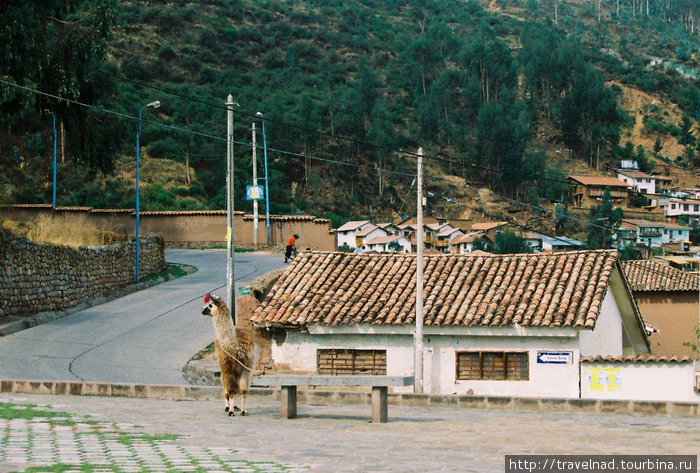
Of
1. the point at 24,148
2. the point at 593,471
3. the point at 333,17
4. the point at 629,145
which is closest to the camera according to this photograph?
the point at 593,471

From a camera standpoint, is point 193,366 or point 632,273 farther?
point 632,273

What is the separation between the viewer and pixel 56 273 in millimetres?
28922

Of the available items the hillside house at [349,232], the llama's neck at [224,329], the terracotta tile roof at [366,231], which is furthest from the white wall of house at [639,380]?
the hillside house at [349,232]

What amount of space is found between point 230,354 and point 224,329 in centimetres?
37

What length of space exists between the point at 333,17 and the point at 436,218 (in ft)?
229

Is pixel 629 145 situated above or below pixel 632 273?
above

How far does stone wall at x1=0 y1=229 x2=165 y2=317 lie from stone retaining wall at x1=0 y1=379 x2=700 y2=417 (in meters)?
11.9

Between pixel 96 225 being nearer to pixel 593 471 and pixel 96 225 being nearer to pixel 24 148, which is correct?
pixel 24 148

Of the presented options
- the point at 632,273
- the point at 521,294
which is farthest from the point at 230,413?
the point at 632,273

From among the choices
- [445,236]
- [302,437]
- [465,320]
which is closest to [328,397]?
[302,437]

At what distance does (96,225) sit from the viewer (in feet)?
152

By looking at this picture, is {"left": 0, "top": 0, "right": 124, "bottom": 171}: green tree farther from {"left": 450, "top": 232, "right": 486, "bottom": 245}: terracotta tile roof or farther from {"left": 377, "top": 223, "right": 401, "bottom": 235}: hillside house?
{"left": 450, "top": 232, "right": 486, "bottom": 245}: terracotta tile roof

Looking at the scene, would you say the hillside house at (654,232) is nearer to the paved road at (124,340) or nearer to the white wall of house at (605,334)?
the paved road at (124,340)

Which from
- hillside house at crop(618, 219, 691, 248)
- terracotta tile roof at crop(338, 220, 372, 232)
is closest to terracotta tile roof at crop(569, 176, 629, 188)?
hillside house at crop(618, 219, 691, 248)
